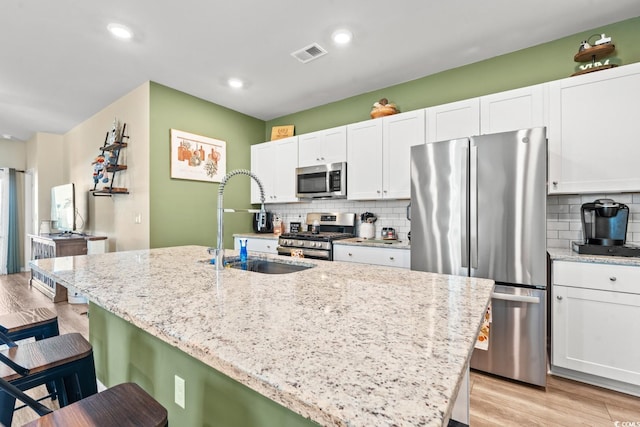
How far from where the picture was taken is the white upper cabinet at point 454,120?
2.70m

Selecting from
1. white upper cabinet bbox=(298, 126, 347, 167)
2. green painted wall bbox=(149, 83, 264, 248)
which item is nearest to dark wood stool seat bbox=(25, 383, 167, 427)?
green painted wall bbox=(149, 83, 264, 248)

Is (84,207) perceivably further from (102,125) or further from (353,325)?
(353,325)

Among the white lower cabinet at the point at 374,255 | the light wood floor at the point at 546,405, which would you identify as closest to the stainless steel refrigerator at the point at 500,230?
the light wood floor at the point at 546,405

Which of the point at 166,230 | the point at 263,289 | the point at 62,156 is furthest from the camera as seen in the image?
the point at 62,156

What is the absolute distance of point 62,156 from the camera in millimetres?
5902

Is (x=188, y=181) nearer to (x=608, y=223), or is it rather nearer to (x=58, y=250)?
(x=58, y=250)

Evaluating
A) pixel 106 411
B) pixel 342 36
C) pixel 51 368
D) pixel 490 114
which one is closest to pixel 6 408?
pixel 51 368

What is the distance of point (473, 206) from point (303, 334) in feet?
6.51

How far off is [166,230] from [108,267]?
2.08 meters

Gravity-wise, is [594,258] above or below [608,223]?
below

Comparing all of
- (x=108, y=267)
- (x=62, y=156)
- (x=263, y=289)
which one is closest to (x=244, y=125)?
(x=108, y=267)

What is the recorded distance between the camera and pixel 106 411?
0.89m

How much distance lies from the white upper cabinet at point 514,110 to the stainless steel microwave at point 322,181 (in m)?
1.52

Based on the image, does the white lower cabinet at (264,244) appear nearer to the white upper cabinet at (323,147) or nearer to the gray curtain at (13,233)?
the white upper cabinet at (323,147)
